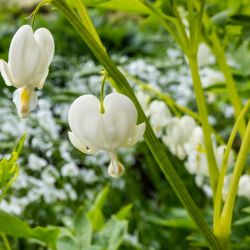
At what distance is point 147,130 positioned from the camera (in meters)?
0.67

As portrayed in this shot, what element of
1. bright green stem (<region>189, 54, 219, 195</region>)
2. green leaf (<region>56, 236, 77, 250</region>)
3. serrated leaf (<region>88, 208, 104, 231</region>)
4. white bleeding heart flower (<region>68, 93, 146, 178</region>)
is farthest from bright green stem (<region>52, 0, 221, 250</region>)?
serrated leaf (<region>88, 208, 104, 231</region>)

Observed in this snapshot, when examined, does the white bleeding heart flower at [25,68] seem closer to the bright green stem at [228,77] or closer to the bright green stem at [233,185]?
the bright green stem at [233,185]

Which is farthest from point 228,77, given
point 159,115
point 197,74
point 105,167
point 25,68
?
point 105,167

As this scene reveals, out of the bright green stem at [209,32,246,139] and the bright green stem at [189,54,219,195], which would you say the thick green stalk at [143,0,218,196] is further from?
the bright green stem at [209,32,246,139]

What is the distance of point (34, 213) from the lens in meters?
1.90

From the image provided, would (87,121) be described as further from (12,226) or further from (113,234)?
(113,234)

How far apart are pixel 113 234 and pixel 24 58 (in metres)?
0.51

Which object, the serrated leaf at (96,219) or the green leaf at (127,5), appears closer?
the green leaf at (127,5)

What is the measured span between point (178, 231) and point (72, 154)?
0.54 metres

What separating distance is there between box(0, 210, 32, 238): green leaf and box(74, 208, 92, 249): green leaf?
110 mm

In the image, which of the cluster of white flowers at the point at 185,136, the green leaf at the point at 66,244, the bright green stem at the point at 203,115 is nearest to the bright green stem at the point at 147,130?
the bright green stem at the point at 203,115

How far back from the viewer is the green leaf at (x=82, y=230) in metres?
1.04

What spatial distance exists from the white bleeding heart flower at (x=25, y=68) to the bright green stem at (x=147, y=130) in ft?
0.19

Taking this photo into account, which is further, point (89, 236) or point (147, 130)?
point (89, 236)
